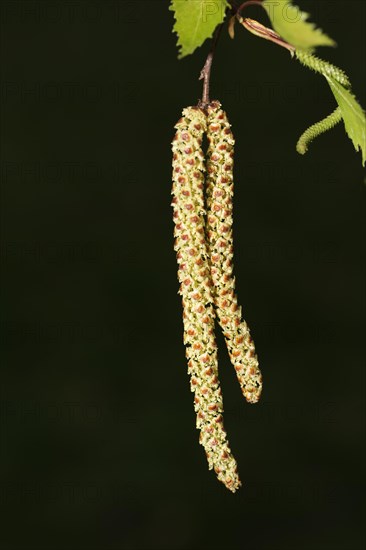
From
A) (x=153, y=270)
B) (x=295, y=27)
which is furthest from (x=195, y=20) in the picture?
(x=153, y=270)

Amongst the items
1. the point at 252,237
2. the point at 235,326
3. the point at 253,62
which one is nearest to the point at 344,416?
the point at 252,237

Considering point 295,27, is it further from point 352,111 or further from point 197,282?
point 197,282

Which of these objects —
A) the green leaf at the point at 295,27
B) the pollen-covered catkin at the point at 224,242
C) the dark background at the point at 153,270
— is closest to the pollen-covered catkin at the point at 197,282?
the pollen-covered catkin at the point at 224,242

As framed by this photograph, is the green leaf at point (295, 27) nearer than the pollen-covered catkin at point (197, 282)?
Yes

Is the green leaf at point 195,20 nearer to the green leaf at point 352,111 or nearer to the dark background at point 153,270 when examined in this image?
the green leaf at point 352,111

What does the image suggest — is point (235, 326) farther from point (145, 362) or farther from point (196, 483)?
point (145, 362)

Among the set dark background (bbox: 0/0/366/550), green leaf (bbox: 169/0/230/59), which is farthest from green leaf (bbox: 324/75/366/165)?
dark background (bbox: 0/0/366/550)

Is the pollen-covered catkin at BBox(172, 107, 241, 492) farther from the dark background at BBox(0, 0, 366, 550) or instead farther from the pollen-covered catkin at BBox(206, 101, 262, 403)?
the dark background at BBox(0, 0, 366, 550)
